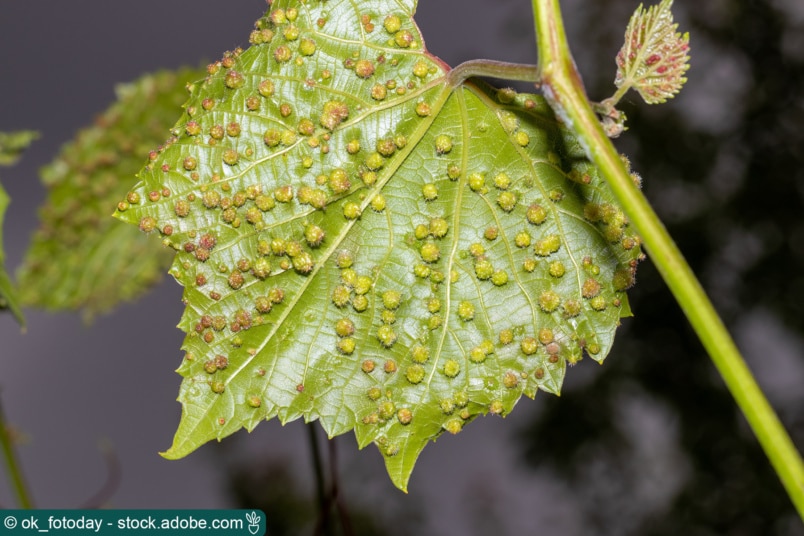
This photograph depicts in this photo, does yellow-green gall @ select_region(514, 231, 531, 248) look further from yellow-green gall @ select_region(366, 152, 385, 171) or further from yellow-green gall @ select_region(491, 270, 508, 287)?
yellow-green gall @ select_region(366, 152, 385, 171)

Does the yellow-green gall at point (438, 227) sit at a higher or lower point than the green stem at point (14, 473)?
higher

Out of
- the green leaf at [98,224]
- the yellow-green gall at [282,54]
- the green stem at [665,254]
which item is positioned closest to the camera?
the green stem at [665,254]

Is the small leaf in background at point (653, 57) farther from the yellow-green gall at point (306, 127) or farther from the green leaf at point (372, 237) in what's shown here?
the yellow-green gall at point (306, 127)

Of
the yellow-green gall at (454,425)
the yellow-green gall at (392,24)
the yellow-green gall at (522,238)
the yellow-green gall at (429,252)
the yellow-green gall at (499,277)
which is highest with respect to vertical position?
the yellow-green gall at (392,24)

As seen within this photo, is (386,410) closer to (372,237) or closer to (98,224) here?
(372,237)

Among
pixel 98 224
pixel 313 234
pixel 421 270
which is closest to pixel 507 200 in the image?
pixel 421 270

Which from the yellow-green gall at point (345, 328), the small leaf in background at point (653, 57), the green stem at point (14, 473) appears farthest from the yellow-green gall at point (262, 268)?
the green stem at point (14, 473)

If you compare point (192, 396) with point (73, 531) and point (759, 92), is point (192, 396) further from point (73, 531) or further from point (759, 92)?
point (759, 92)

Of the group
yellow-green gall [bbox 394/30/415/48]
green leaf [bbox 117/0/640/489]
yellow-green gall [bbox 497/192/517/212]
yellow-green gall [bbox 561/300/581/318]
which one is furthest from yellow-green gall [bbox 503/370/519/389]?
yellow-green gall [bbox 394/30/415/48]
